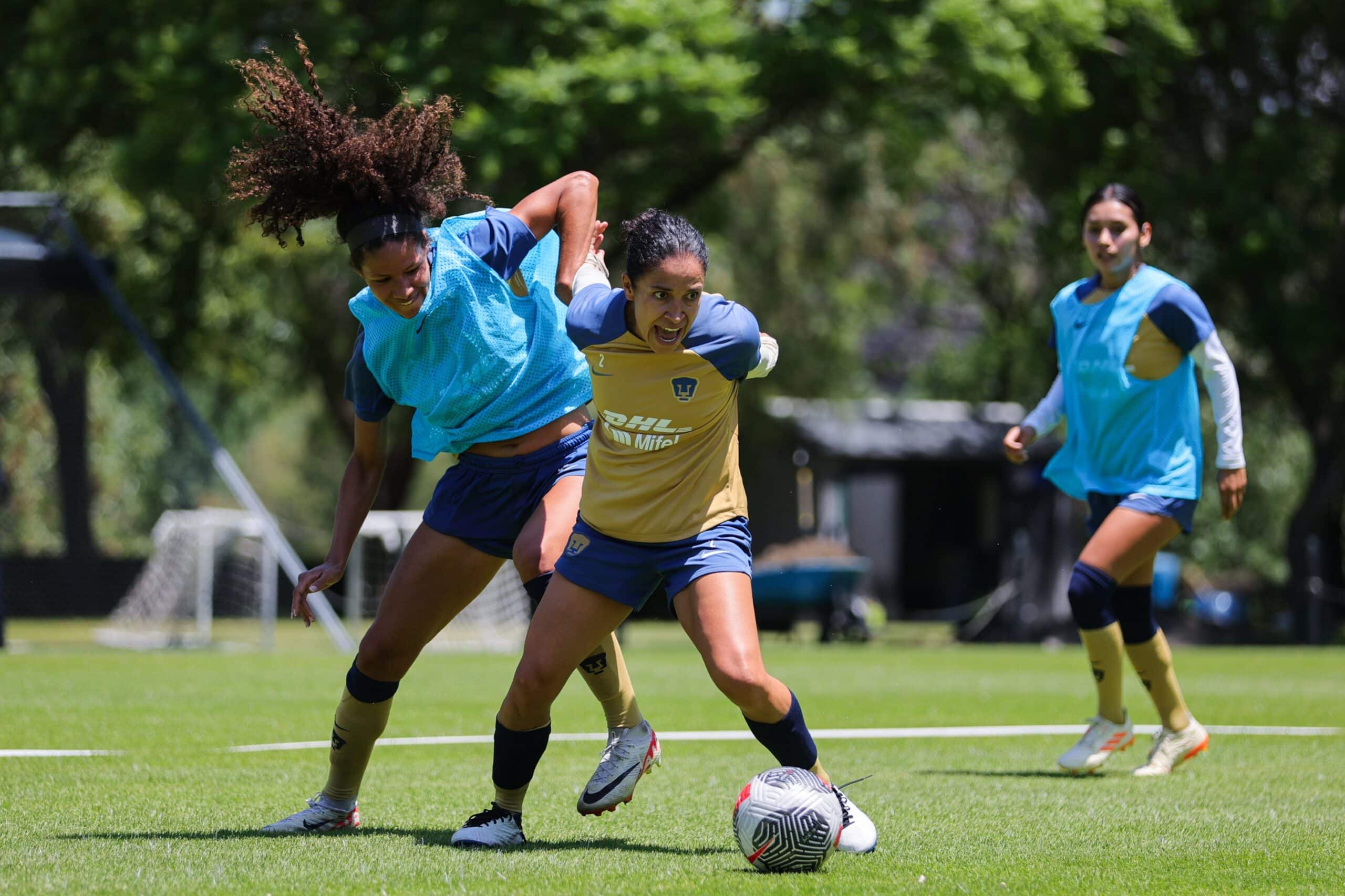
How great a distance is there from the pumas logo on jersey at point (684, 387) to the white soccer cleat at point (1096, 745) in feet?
10.9

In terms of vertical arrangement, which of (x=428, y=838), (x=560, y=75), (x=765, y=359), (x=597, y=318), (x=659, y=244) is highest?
(x=560, y=75)

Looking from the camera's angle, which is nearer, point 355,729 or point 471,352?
point 471,352

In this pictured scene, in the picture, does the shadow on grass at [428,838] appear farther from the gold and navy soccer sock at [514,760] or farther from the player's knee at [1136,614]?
the player's knee at [1136,614]

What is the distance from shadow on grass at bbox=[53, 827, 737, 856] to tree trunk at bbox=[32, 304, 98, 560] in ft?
50.1

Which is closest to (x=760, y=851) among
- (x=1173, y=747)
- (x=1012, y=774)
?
(x=1012, y=774)

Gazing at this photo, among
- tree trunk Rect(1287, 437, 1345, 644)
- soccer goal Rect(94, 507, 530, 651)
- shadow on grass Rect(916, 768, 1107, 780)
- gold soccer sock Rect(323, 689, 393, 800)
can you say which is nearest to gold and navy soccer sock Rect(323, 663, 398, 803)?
gold soccer sock Rect(323, 689, 393, 800)

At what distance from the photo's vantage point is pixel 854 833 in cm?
515

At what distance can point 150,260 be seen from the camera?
80.6ft

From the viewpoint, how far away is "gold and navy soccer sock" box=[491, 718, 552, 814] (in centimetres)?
526

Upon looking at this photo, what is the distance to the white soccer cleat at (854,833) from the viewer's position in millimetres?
5141

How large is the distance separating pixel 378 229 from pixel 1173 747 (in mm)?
4539

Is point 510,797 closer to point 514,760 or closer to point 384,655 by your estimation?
point 514,760

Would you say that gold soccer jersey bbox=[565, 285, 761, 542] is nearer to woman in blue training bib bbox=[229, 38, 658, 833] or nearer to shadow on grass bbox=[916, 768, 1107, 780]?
woman in blue training bib bbox=[229, 38, 658, 833]

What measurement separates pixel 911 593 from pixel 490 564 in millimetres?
30184
